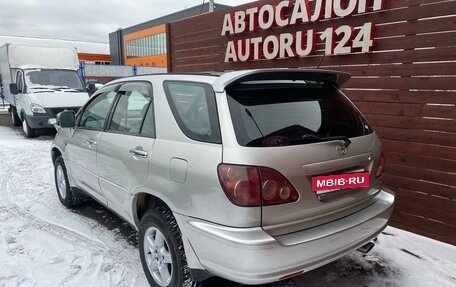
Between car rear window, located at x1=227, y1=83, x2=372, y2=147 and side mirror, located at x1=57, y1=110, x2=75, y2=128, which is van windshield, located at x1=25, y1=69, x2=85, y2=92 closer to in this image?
side mirror, located at x1=57, y1=110, x2=75, y2=128

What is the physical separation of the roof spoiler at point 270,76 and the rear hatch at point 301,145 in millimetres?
32

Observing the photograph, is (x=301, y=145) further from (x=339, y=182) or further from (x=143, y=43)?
(x=143, y=43)

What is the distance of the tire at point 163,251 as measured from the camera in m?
2.48

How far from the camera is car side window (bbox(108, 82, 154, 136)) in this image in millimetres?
2904

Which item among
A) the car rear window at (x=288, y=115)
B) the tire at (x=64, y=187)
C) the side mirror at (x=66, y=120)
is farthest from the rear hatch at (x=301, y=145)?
the tire at (x=64, y=187)

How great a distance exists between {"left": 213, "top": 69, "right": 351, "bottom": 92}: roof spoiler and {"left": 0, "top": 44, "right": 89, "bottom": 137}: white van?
29.9 feet

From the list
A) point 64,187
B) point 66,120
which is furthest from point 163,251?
point 64,187

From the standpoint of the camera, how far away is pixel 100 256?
3.42 metres

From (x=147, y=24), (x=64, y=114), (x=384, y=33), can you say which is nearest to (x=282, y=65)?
(x=384, y=33)

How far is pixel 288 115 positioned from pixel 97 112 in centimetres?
227

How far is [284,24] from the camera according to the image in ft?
16.1

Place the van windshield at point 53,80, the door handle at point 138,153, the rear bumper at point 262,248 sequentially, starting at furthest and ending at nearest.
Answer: the van windshield at point 53,80, the door handle at point 138,153, the rear bumper at point 262,248

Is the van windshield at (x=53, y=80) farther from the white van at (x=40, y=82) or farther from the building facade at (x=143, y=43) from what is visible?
the building facade at (x=143, y=43)

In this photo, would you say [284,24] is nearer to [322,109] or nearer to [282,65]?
[282,65]
